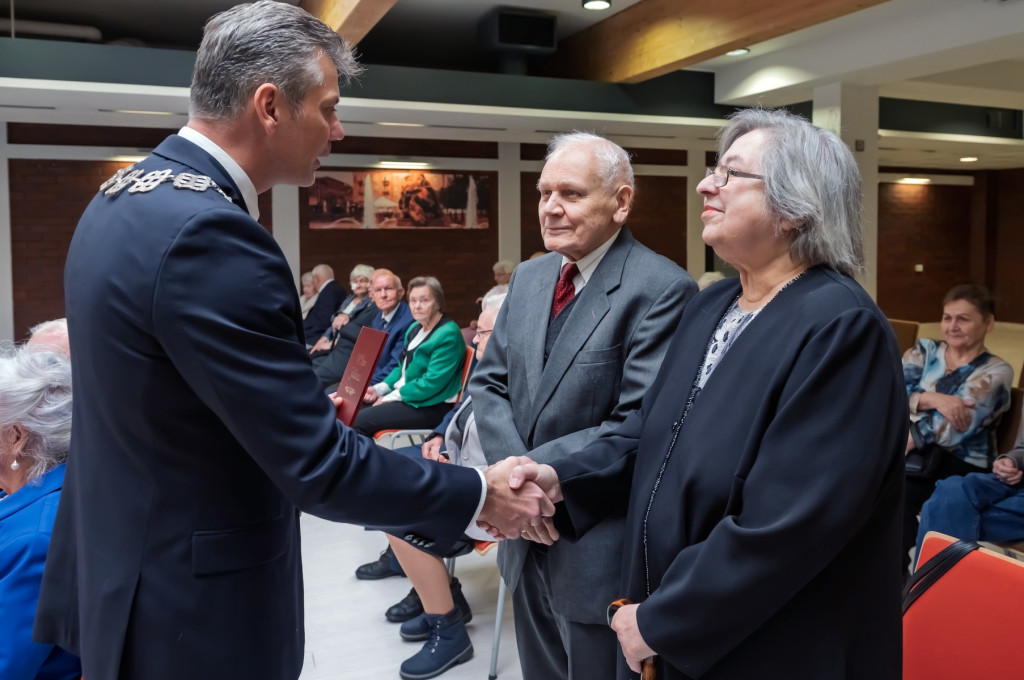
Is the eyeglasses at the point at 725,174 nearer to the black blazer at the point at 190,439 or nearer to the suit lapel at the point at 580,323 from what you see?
the suit lapel at the point at 580,323

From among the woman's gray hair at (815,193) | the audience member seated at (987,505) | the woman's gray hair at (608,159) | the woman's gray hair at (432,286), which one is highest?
the woman's gray hair at (608,159)

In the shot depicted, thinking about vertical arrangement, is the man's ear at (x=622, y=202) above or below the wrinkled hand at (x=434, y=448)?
above

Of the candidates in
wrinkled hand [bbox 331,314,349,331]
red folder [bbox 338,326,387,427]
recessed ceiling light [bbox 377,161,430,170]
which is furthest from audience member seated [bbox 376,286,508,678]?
recessed ceiling light [bbox 377,161,430,170]

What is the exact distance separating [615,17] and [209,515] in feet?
24.2

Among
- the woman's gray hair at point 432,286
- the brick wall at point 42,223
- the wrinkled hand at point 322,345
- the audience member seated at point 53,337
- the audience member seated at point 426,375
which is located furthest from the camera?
the brick wall at point 42,223

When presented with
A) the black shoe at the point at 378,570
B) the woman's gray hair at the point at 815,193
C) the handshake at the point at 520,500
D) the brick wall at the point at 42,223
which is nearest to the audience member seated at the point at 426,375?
the black shoe at the point at 378,570

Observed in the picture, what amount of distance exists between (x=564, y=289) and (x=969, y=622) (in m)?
1.06

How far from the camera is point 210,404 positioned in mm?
1196

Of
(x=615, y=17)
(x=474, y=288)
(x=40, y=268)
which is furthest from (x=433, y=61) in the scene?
(x=40, y=268)

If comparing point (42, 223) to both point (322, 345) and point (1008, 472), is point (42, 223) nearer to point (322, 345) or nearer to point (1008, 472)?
point (322, 345)

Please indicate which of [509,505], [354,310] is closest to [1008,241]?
[354,310]

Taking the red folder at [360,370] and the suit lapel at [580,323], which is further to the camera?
the red folder at [360,370]

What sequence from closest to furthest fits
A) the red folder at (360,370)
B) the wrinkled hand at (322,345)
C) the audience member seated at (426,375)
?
1. the red folder at (360,370)
2. the audience member seated at (426,375)
3. the wrinkled hand at (322,345)

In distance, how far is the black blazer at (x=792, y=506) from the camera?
1.20 meters
